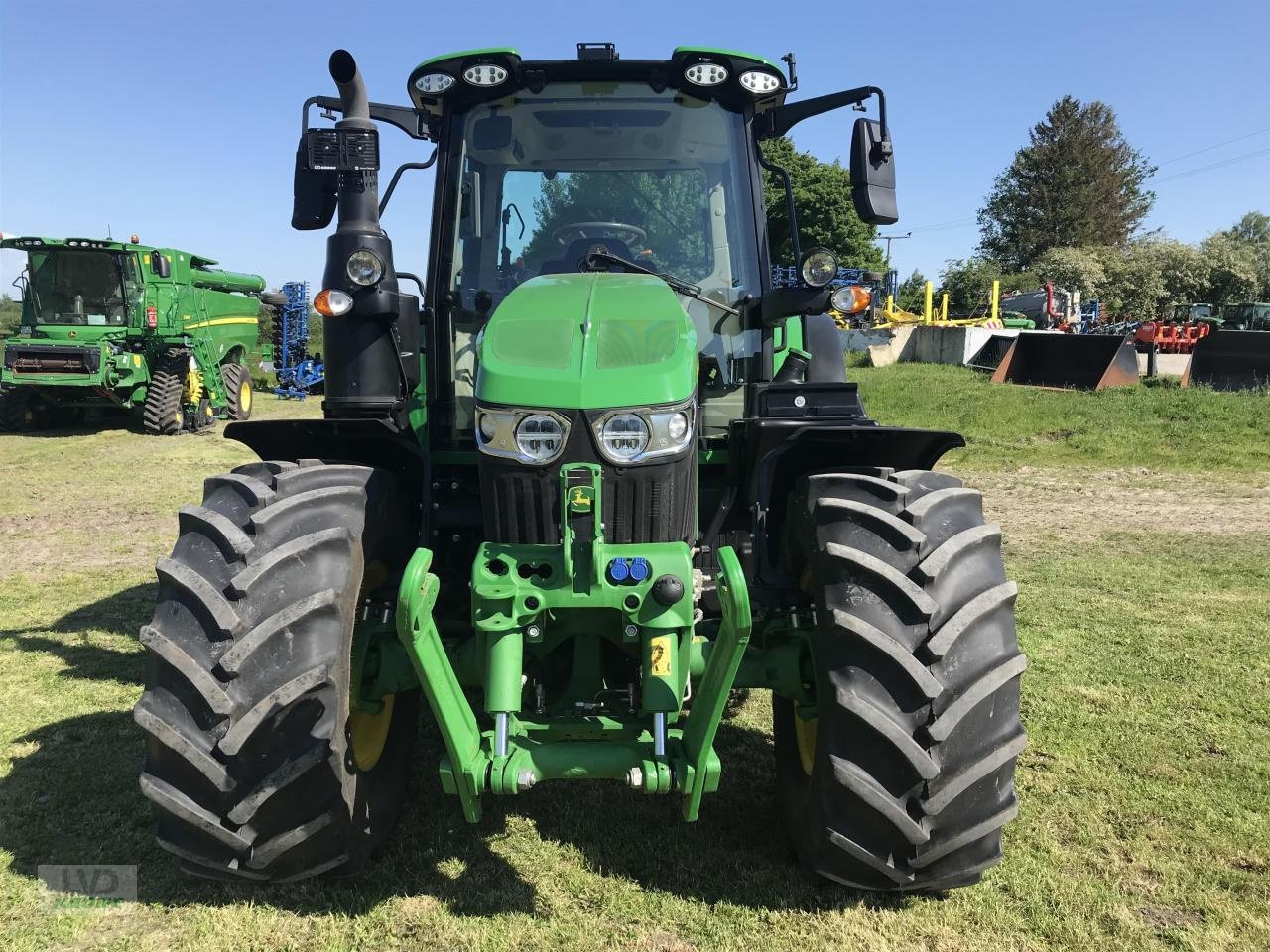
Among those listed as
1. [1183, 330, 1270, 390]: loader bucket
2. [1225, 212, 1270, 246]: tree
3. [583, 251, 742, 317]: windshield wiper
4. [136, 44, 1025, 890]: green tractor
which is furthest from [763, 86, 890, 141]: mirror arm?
[1225, 212, 1270, 246]: tree

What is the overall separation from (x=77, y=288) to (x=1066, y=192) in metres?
55.4

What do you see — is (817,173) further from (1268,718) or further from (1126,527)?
(1268,718)

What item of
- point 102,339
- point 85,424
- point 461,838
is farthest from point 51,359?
point 461,838

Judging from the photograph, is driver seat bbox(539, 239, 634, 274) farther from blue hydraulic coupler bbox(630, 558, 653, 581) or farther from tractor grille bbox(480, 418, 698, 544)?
blue hydraulic coupler bbox(630, 558, 653, 581)

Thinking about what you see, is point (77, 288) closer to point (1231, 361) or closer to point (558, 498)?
point (558, 498)

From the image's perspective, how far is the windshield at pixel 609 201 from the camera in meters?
4.20

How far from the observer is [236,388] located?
19.0m

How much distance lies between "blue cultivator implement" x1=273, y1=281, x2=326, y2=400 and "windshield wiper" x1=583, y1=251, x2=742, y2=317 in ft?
66.9

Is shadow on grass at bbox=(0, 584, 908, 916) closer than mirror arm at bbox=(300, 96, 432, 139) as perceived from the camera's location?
Yes

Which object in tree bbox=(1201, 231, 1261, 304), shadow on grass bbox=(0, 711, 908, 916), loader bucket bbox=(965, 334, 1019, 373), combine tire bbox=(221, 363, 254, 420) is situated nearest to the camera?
shadow on grass bbox=(0, 711, 908, 916)

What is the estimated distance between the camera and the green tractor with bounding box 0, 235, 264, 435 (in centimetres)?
1576

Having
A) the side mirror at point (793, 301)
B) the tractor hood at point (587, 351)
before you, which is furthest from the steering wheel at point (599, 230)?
the tractor hood at point (587, 351)

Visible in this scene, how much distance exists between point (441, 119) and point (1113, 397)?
45.6 ft

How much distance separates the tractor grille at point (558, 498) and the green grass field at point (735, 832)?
1177 millimetres
